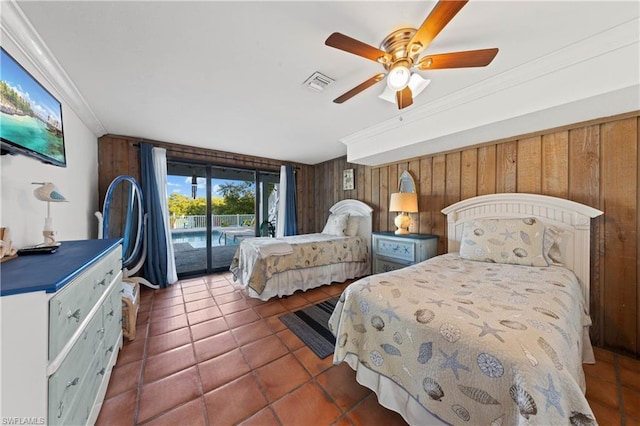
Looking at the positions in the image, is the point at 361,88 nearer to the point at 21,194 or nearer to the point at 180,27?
the point at 180,27

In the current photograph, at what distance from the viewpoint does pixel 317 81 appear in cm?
184

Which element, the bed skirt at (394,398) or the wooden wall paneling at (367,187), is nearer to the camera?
the bed skirt at (394,398)

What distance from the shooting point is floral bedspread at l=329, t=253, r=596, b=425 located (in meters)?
0.74

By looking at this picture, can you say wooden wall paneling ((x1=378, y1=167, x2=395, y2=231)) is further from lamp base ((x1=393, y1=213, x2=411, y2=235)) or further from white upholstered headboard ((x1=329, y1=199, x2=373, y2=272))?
lamp base ((x1=393, y1=213, x2=411, y2=235))

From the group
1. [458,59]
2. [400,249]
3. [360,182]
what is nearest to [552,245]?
[400,249]

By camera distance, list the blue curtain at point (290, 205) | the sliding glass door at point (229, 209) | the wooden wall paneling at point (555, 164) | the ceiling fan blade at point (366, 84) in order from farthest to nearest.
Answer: the blue curtain at point (290, 205), the sliding glass door at point (229, 209), the wooden wall paneling at point (555, 164), the ceiling fan blade at point (366, 84)

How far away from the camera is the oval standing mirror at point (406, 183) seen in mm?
3146

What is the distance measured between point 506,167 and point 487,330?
2150 mm

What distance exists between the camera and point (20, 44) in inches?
52.6

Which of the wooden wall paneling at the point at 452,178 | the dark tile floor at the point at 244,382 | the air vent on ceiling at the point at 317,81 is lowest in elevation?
the dark tile floor at the point at 244,382

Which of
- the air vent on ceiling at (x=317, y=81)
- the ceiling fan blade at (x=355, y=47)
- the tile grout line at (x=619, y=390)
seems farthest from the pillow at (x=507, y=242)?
the air vent on ceiling at (x=317, y=81)

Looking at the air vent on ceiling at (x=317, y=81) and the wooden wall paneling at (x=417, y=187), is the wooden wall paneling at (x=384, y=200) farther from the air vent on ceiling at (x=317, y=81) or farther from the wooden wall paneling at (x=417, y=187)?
the air vent on ceiling at (x=317, y=81)

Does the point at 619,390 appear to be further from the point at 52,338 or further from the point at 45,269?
the point at 45,269

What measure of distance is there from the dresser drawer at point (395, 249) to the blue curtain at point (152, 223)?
10.6 ft
